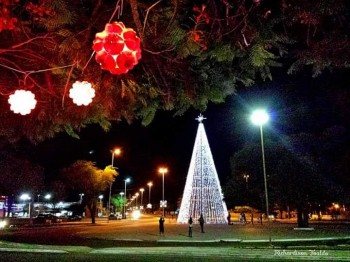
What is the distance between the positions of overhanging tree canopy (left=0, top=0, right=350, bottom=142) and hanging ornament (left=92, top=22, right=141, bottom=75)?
0.37 meters

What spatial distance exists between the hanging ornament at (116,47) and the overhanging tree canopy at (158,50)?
0.37 meters

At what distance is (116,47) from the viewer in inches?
163

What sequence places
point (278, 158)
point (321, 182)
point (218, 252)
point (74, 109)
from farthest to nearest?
1. point (278, 158)
2. point (321, 182)
3. point (218, 252)
4. point (74, 109)

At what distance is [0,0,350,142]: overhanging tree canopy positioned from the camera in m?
4.38

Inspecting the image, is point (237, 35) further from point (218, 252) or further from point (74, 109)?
point (218, 252)

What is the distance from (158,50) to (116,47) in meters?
1.14

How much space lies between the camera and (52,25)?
14.8 feet

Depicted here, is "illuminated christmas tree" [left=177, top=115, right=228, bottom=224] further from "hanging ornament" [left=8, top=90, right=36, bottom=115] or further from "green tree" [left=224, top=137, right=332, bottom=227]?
"hanging ornament" [left=8, top=90, right=36, bottom=115]

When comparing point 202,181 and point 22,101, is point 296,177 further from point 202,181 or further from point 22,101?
point 22,101

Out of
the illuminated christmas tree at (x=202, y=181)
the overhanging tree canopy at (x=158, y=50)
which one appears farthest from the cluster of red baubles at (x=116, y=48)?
the illuminated christmas tree at (x=202, y=181)

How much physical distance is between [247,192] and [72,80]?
44.0 m

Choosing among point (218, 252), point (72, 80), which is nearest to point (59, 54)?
point (72, 80)

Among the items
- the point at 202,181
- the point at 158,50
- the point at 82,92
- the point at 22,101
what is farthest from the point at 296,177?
the point at 22,101

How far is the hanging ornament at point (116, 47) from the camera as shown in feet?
13.6
